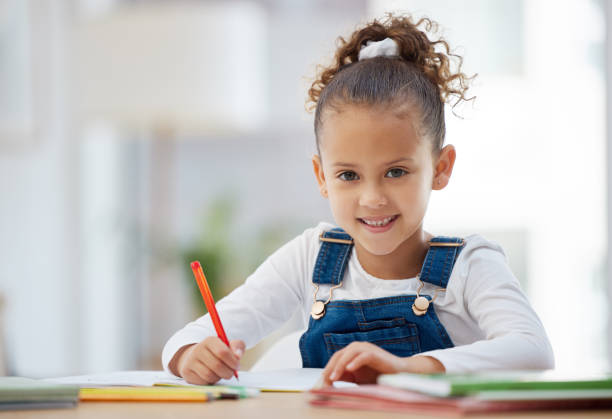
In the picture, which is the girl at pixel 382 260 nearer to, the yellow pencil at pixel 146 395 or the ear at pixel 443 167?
the ear at pixel 443 167

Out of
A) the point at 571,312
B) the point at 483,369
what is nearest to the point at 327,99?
the point at 483,369

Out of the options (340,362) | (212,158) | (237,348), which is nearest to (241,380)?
(237,348)

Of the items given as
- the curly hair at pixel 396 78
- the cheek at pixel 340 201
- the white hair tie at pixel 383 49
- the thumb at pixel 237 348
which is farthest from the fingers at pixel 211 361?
the white hair tie at pixel 383 49

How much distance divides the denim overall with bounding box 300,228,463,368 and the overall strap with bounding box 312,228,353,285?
0.01 m

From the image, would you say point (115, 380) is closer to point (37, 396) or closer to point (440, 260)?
point (37, 396)

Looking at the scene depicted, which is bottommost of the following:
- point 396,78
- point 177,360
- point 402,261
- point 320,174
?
point 177,360

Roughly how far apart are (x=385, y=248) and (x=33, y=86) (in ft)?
8.48

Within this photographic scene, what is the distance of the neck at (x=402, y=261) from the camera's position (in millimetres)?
1099

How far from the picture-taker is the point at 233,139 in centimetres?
365

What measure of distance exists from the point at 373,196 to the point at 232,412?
39cm

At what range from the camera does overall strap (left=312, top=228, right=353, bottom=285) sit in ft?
3.66

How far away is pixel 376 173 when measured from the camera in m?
0.97

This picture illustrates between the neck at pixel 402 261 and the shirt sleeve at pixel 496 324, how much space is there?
9 cm

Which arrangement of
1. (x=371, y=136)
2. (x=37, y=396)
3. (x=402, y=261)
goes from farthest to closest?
(x=402, y=261), (x=371, y=136), (x=37, y=396)
